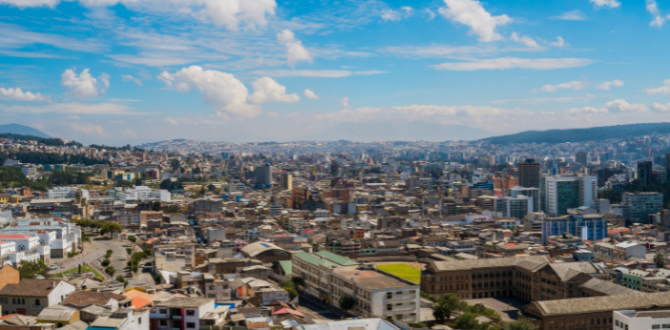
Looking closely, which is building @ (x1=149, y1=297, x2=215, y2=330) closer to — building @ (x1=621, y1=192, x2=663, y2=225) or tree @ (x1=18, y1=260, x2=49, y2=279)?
tree @ (x1=18, y1=260, x2=49, y2=279)

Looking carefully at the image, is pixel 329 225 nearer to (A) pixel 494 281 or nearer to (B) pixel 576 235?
(B) pixel 576 235

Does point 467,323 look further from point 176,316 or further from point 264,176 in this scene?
point 264,176

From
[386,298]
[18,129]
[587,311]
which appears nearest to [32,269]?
[386,298]

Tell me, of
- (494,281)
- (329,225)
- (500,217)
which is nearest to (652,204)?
(500,217)

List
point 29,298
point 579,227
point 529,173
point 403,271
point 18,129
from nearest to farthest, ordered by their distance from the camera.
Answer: point 29,298 < point 403,271 < point 579,227 < point 529,173 < point 18,129

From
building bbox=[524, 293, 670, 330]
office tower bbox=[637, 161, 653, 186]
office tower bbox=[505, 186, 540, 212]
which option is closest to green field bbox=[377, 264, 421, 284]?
building bbox=[524, 293, 670, 330]

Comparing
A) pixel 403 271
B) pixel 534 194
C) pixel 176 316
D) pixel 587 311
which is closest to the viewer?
pixel 176 316

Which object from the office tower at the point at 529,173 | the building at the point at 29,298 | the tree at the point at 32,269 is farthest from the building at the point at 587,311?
the office tower at the point at 529,173
